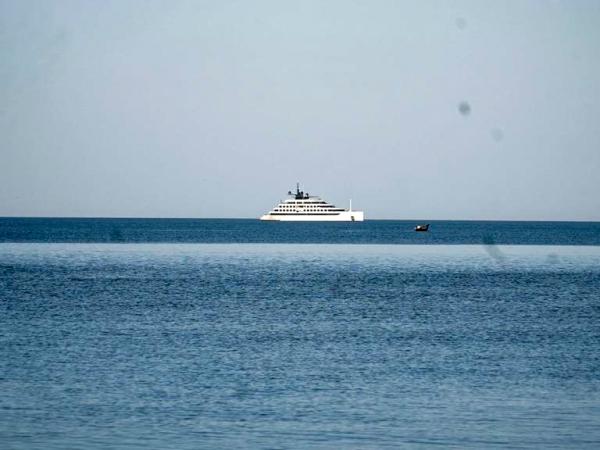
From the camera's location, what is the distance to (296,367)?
2819 cm

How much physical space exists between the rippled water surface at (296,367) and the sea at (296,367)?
2.6 inches

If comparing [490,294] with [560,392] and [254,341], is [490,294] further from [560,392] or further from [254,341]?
[560,392]

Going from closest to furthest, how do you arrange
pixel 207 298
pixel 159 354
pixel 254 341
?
pixel 159 354
pixel 254 341
pixel 207 298

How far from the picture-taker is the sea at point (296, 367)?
20.8 m

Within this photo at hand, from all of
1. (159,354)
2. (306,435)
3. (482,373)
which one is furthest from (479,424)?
(159,354)

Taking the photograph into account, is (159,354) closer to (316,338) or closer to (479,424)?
(316,338)

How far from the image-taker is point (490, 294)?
5647cm

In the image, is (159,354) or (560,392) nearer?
(560,392)

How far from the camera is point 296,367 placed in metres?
28.2

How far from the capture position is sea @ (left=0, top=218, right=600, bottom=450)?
68.1 ft

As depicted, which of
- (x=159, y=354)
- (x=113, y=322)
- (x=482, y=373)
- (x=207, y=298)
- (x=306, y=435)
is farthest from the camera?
(x=207, y=298)

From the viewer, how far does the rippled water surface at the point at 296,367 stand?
20.8m

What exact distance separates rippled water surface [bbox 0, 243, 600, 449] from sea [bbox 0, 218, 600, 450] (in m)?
0.07

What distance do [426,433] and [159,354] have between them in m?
11.5
